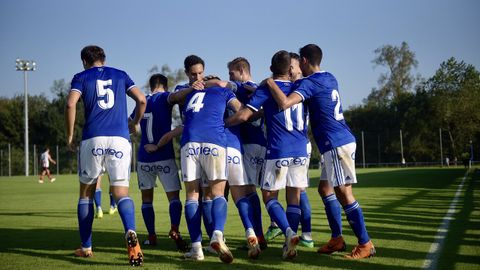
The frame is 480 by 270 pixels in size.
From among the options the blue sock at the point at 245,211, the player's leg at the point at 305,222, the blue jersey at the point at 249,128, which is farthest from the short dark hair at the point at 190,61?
the player's leg at the point at 305,222

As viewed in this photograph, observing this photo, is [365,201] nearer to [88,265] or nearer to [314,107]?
[314,107]

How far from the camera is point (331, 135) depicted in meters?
6.16

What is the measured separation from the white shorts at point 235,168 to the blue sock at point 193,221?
568mm

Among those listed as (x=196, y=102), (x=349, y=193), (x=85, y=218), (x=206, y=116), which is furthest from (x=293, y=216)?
(x=85, y=218)

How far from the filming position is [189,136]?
6.11m

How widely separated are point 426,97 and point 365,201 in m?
56.7

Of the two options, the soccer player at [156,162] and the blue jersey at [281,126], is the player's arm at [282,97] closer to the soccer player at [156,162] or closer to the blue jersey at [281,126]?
the blue jersey at [281,126]

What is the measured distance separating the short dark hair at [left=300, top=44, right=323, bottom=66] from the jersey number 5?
2.49 meters

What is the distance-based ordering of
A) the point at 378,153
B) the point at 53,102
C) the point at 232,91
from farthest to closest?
the point at 53,102, the point at 378,153, the point at 232,91

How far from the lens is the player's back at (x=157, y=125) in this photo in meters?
7.36

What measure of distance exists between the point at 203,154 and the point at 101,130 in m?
1.28

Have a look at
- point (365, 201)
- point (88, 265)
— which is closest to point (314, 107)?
point (88, 265)

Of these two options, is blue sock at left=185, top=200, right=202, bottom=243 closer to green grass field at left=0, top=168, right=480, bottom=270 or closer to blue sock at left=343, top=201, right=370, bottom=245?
green grass field at left=0, top=168, right=480, bottom=270

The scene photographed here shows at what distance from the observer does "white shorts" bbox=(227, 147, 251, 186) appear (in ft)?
20.8
